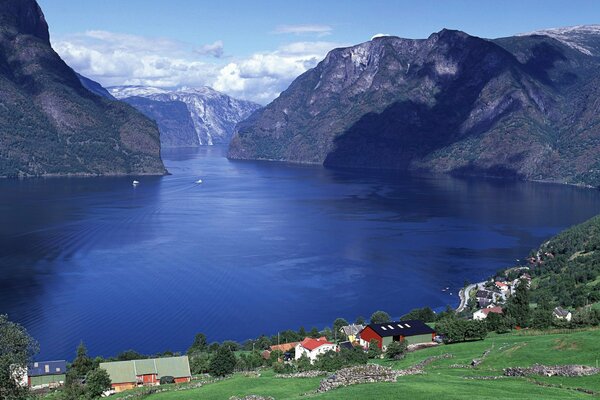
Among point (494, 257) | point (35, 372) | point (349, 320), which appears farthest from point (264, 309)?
point (494, 257)

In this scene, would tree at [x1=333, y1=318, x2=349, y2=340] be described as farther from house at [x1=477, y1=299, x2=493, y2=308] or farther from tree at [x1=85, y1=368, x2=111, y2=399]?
tree at [x1=85, y1=368, x2=111, y2=399]

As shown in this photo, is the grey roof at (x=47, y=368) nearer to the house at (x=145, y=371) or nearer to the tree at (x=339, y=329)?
the house at (x=145, y=371)

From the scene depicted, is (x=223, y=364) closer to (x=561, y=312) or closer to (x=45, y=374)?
(x=45, y=374)

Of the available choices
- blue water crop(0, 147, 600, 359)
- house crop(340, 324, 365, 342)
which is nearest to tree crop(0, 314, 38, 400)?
blue water crop(0, 147, 600, 359)

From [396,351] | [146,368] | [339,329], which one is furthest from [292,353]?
[146,368]

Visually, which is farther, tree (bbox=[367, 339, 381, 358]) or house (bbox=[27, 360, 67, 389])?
house (bbox=[27, 360, 67, 389])
